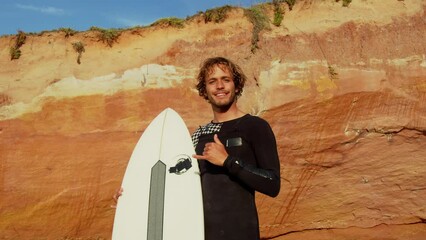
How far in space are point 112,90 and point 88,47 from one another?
0.73 metres

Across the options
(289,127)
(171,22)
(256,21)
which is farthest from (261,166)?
(171,22)

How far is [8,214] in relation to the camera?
16.9 feet

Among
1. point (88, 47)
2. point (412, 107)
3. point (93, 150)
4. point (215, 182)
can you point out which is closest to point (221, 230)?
point (215, 182)

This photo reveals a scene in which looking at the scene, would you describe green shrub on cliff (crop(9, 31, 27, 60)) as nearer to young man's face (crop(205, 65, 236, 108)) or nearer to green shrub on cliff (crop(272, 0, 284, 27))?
green shrub on cliff (crop(272, 0, 284, 27))

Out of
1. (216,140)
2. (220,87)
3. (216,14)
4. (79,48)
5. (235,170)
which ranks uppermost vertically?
(216,14)

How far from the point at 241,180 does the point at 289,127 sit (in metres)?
3.38

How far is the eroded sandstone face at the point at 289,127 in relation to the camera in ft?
17.1

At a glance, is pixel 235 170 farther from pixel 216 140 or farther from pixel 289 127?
pixel 289 127

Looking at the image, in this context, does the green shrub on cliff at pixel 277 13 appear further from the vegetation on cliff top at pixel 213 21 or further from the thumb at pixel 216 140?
the thumb at pixel 216 140

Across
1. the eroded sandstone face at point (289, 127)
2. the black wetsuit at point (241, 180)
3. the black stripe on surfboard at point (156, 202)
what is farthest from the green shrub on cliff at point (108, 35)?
the black wetsuit at point (241, 180)

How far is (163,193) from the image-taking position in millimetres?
2689

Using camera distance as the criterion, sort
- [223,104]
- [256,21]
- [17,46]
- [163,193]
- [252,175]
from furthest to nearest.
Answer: [17,46]
[256,21]
[163,193]
[223,104]
[252,175]

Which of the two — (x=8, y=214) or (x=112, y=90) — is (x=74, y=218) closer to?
(x=8, y=214)

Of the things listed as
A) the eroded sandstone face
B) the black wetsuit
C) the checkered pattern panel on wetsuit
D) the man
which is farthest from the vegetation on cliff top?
the black wetsuit
